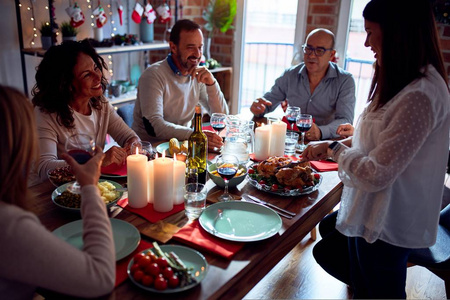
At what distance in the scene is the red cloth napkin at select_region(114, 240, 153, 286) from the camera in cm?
97

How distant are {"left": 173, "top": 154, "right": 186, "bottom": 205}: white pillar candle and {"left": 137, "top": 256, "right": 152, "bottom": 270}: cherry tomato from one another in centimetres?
38

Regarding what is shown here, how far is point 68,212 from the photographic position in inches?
49.9

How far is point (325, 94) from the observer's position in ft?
8.45

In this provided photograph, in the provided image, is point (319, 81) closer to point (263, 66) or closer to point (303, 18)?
point (303, 18)

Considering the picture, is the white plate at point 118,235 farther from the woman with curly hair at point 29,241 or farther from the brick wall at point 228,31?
the brick wall at point 228,31

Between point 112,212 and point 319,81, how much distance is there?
1.81 meters

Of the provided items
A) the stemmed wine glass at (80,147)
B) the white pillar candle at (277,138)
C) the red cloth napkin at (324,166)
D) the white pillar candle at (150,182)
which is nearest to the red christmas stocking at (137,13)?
the white pillar candle at (277,138)

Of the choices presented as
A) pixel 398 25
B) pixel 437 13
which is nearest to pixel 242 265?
pixel 398 25

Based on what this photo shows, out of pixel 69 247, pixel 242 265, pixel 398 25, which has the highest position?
pixel 398 25

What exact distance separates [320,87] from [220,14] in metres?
1.74

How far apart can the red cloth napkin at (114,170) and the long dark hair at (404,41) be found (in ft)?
3.46

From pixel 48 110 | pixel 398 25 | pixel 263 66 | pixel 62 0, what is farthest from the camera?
pixel 263 66

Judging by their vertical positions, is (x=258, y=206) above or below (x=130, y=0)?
below

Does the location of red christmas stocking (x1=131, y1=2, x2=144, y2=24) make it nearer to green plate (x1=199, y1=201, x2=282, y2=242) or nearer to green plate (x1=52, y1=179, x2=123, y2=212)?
green plate (x1=52, y1=179, x2=123, y2=212)
